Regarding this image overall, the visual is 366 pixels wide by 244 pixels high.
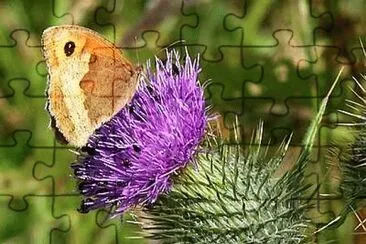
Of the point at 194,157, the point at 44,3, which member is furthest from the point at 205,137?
the point at 44,3

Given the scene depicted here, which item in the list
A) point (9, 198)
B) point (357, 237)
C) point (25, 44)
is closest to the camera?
point (357, 237)

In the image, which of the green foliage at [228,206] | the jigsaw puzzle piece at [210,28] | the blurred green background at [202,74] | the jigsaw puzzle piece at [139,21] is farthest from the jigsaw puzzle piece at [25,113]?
the green foliage at [228,206]

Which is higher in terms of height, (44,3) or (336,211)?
(44,3)

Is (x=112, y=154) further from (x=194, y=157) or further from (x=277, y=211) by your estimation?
(x=277, y=211)

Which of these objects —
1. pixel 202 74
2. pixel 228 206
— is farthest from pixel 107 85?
pixel 202 74

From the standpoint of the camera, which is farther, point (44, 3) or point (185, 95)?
point (44, 3)

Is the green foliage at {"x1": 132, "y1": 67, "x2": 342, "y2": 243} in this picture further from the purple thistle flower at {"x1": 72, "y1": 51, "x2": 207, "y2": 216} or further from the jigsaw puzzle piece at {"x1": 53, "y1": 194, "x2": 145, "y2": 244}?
the jigsaw puzzle piece at {"x1": 53, "y1": 194, "x2": 145, "y2": 244}

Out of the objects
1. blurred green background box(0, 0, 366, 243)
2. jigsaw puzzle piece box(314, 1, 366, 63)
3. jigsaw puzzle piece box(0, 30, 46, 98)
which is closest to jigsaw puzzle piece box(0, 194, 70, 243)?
blurred green background box(0, 0, 366, 243)
